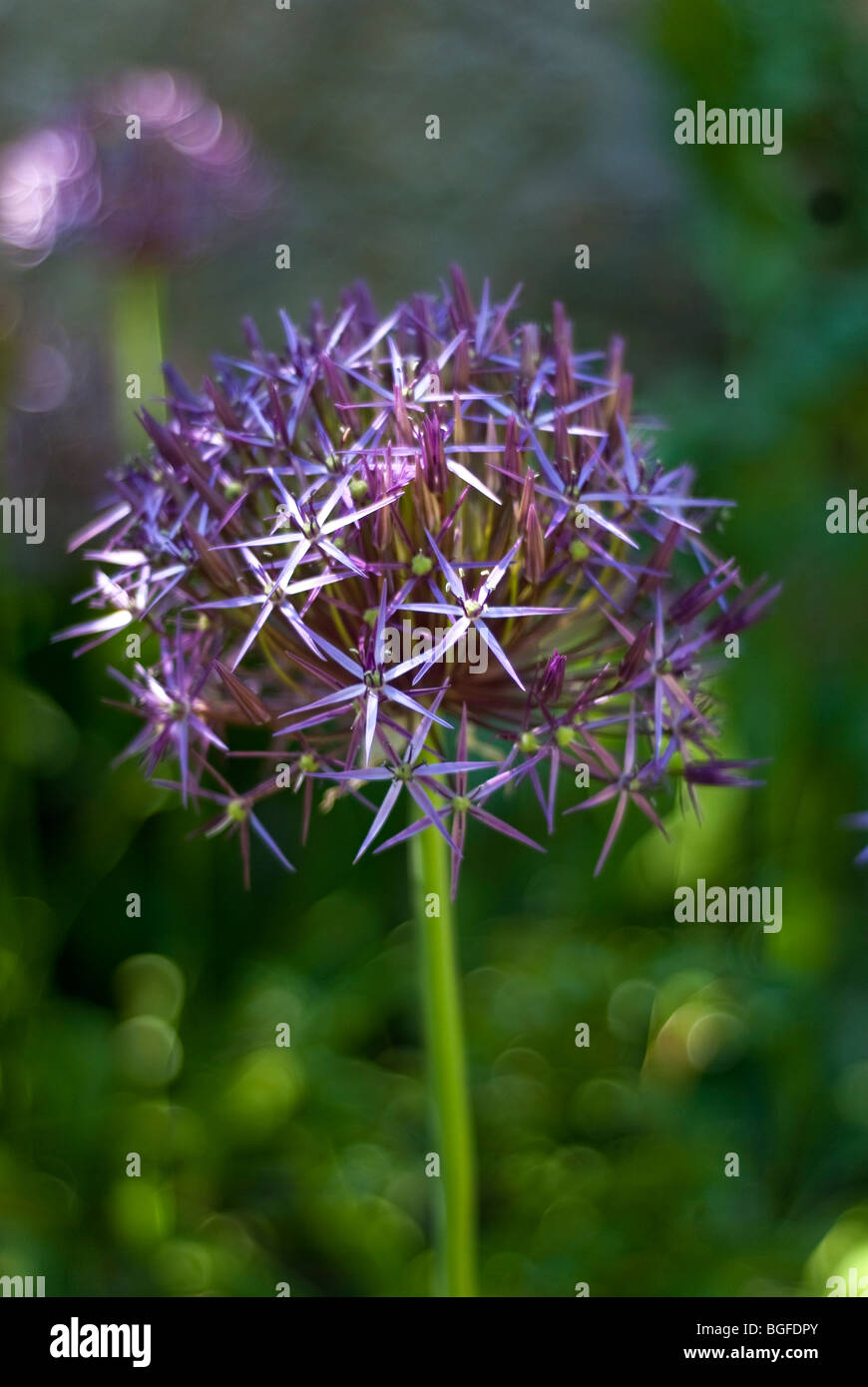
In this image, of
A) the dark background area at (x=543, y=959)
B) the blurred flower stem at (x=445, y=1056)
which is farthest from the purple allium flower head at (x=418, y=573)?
the dark background area at (x=543, y=959)

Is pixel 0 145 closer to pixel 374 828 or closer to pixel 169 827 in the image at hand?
pixel 169 827

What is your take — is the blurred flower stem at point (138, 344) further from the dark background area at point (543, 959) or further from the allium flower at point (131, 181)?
the dark background area at point (543, 959)

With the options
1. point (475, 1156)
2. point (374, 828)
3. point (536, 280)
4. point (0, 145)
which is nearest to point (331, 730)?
point (374, 828)

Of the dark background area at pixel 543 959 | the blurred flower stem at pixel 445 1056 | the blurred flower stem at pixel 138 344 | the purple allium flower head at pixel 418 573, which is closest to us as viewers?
the purple allium flower head at pixel 418 573

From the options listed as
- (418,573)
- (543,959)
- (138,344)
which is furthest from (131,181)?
(543,959)

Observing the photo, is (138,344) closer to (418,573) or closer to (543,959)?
(418,573)

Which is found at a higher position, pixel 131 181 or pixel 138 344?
pixel 131 181
